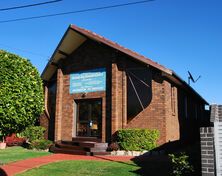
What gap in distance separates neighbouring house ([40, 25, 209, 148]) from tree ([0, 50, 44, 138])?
31.3 ft

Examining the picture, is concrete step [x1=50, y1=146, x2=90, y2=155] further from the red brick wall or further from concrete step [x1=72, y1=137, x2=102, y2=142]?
the red brick wall

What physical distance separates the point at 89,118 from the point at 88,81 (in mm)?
2226

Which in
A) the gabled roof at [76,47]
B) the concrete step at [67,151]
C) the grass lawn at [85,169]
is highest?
the gabled roof at [76,47]

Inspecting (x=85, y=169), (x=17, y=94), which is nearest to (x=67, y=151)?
(x=85, y=169)

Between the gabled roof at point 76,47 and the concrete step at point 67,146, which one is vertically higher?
the gabled roof at point 76,47

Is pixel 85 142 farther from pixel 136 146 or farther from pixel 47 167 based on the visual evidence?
pixel 47 167

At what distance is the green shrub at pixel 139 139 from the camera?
53.6 feet

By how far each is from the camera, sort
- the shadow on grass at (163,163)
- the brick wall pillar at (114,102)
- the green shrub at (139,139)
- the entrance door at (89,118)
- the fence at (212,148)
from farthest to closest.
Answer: the entrance door at (89,118)
the brick wall pillar at (114,102)
the green shrub at (139,139)
the shadow on grass at (163,163)
the fence at (212,148)

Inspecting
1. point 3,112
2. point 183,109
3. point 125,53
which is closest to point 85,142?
point 125,53

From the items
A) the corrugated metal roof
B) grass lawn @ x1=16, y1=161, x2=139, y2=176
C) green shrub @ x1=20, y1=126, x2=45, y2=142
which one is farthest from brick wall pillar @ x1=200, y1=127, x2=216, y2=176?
green shrub @ x1=20, y1=126, x2=45, y2=142

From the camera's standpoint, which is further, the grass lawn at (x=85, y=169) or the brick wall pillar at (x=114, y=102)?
the brick wall pillar at (x=114, y=102)

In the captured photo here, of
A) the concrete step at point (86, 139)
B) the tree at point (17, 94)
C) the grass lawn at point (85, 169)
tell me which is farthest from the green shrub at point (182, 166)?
the concrete step at point (86, 139)

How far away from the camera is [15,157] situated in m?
15.8

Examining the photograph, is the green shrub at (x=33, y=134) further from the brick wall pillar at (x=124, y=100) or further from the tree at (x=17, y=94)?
the tree at (x=17, y=94)
